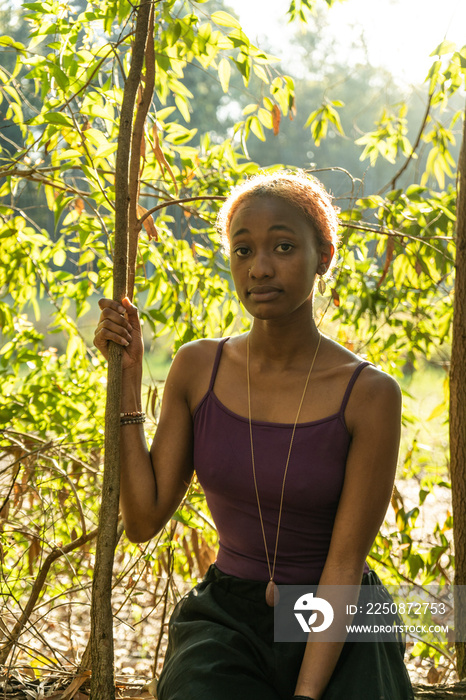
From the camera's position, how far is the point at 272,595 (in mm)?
1411

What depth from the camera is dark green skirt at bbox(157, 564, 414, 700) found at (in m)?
1.28

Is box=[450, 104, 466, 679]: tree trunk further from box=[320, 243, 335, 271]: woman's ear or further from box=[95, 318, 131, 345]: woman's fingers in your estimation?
box=[95, 318, 131, 345]: woman's fingers

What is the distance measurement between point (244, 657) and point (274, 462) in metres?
0.38

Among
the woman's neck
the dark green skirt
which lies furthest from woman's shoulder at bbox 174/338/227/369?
the dark green skirt

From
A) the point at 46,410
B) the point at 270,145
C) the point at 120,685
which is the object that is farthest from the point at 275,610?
the point at 270,145

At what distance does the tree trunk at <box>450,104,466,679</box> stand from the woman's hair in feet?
1.83

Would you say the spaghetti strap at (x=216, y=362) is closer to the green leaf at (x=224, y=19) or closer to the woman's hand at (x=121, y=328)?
the woman's hand at (x=121, y=328)

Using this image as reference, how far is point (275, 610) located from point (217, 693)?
23cm

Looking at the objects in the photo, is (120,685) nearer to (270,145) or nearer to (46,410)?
A: (46,410)

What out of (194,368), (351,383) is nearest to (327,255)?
(351,383)

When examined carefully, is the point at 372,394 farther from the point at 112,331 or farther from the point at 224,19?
the point at 224,19

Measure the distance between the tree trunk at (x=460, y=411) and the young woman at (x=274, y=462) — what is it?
1.84 ft

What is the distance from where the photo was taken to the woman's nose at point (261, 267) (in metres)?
1.43

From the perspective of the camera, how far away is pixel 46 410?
8.64 feet
